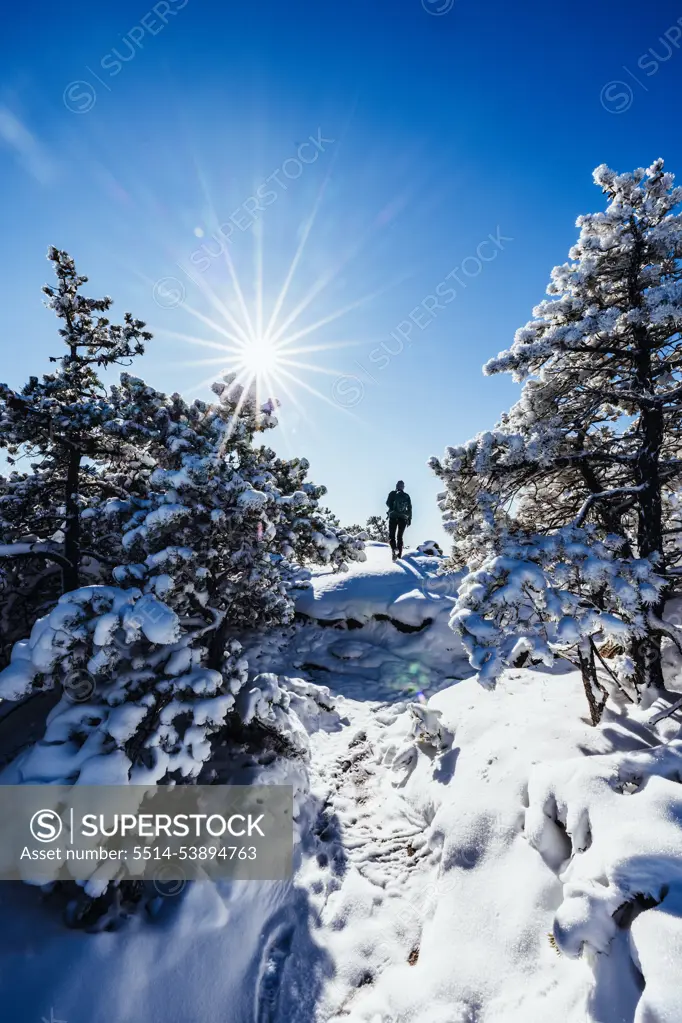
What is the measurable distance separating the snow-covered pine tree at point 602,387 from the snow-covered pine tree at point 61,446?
6053mm

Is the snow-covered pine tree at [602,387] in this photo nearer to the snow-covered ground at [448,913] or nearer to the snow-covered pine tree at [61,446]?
the snow-covered ground at [448,913]

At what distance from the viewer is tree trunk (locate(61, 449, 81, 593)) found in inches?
294

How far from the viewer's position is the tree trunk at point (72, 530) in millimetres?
7469

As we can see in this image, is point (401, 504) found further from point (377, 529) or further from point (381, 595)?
point (377, 529)

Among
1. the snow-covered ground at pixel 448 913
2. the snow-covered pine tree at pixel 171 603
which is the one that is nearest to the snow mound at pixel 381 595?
the snow-covered ground at pixel 448 913

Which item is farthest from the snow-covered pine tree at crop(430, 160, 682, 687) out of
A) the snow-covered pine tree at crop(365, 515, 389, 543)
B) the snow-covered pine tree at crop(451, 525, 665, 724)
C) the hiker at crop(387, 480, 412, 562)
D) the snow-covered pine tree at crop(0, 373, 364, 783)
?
the snow-covered pine tree at crop(365, 515, 389, 543)

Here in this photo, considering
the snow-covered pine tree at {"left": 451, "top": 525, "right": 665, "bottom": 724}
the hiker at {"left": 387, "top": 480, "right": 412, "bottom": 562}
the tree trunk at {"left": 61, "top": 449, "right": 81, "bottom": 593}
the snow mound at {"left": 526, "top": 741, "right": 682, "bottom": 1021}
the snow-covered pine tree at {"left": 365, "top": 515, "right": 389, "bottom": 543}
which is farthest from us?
the snow-covered pine tree at {"left": 365, "top": 515, "right": 389, "bottom": 543}

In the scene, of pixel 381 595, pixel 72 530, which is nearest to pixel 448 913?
pixel 72 530

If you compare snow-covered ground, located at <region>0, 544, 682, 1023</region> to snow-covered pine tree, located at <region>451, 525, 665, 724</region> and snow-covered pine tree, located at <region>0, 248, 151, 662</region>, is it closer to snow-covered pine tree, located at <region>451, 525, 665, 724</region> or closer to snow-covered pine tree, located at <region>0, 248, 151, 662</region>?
snow-covered pine tree, located at <region>451, 525, 665, 724</region>

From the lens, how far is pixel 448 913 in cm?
427

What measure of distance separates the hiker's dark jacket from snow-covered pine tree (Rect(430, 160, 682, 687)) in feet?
33.5

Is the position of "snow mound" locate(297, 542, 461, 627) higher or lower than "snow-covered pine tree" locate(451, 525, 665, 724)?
higher

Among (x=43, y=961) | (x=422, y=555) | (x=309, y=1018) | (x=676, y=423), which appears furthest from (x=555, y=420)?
(x=422, y=555)

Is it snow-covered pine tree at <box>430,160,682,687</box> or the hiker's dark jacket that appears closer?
snow-covered pine tree at <box>430,160,682,687</box>
